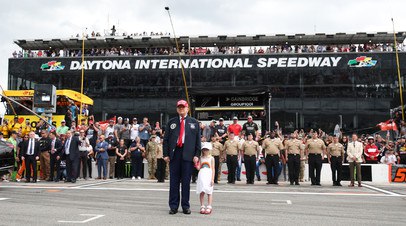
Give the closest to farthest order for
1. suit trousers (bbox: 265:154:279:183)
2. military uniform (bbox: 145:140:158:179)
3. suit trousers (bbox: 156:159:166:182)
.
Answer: suit trousers (bbox: 265:154:279:183)
suit trousers (bbox: 156:159:166:182)
military uniform (bbox: 145:140:158:179)

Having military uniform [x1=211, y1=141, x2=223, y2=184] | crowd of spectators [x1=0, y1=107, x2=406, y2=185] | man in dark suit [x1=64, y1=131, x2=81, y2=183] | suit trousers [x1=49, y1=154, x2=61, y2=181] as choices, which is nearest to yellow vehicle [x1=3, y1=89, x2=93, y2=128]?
crowd of spectators [x1=0, y1=107, x2=406, y2=185]

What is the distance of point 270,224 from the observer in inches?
265

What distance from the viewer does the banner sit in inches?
671

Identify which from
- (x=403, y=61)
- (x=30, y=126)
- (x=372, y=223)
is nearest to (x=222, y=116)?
(x=30, y=126)

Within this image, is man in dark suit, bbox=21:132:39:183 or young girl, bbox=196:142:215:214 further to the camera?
man in dark suit, bbox=21:132:39:183

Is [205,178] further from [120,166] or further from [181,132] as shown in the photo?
[120,166]

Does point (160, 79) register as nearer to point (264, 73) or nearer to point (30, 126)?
point (264, 73)

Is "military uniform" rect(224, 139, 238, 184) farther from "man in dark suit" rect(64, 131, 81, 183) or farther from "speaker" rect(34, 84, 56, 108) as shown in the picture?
"speaker" rect(34, 84, 56, 108)

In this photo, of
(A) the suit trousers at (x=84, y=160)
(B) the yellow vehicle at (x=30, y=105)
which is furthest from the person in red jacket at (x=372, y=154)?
(B) the yellow vehicle at (x=30, y=105)

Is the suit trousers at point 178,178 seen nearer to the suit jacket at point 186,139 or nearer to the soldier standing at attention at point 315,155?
the suit jacket at point 186,139

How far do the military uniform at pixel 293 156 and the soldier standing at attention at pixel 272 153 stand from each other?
0.36 m

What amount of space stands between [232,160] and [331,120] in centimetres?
2143

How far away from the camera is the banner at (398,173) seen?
17.0 metres

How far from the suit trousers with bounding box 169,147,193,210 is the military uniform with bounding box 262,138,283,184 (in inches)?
319
